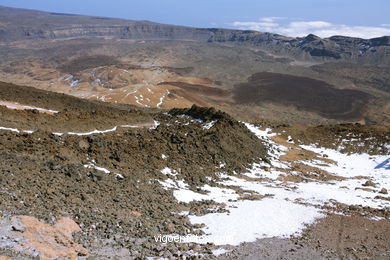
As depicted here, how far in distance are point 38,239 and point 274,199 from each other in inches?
425

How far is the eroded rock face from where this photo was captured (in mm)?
7246

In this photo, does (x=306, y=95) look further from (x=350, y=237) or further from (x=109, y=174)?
(x=109, y=174)

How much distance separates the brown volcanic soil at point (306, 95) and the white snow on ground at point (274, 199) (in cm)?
5517

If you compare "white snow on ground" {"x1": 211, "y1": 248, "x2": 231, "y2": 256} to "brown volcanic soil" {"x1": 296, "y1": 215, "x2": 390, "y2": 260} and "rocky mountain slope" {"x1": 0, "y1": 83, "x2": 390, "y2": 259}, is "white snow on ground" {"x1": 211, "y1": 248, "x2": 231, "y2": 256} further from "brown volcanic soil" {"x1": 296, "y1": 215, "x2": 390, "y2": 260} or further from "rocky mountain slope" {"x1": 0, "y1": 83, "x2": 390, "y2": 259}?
"brown volcanic soil" {"x1": 296, "y1": 215, "x2": 390, "y2": 260}

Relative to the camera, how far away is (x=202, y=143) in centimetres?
2105

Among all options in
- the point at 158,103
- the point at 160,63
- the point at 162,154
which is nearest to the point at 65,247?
the point at 162,154

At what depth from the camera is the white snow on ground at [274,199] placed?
37.0 ft

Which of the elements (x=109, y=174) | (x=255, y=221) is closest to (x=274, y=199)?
(x=255, y=221)

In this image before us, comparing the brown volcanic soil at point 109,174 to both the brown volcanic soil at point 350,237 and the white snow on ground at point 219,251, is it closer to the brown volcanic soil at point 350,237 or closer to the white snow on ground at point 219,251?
the white snow on ground at point 219,251

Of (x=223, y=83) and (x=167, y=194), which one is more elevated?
(x=167, y=194)

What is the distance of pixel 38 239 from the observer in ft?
25.1

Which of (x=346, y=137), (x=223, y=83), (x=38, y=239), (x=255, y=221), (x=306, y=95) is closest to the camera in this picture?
(x=38, y=239)

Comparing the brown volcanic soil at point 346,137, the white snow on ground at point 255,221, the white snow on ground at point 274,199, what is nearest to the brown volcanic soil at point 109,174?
the white snow on ground at point 274,199

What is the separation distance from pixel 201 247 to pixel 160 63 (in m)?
151
